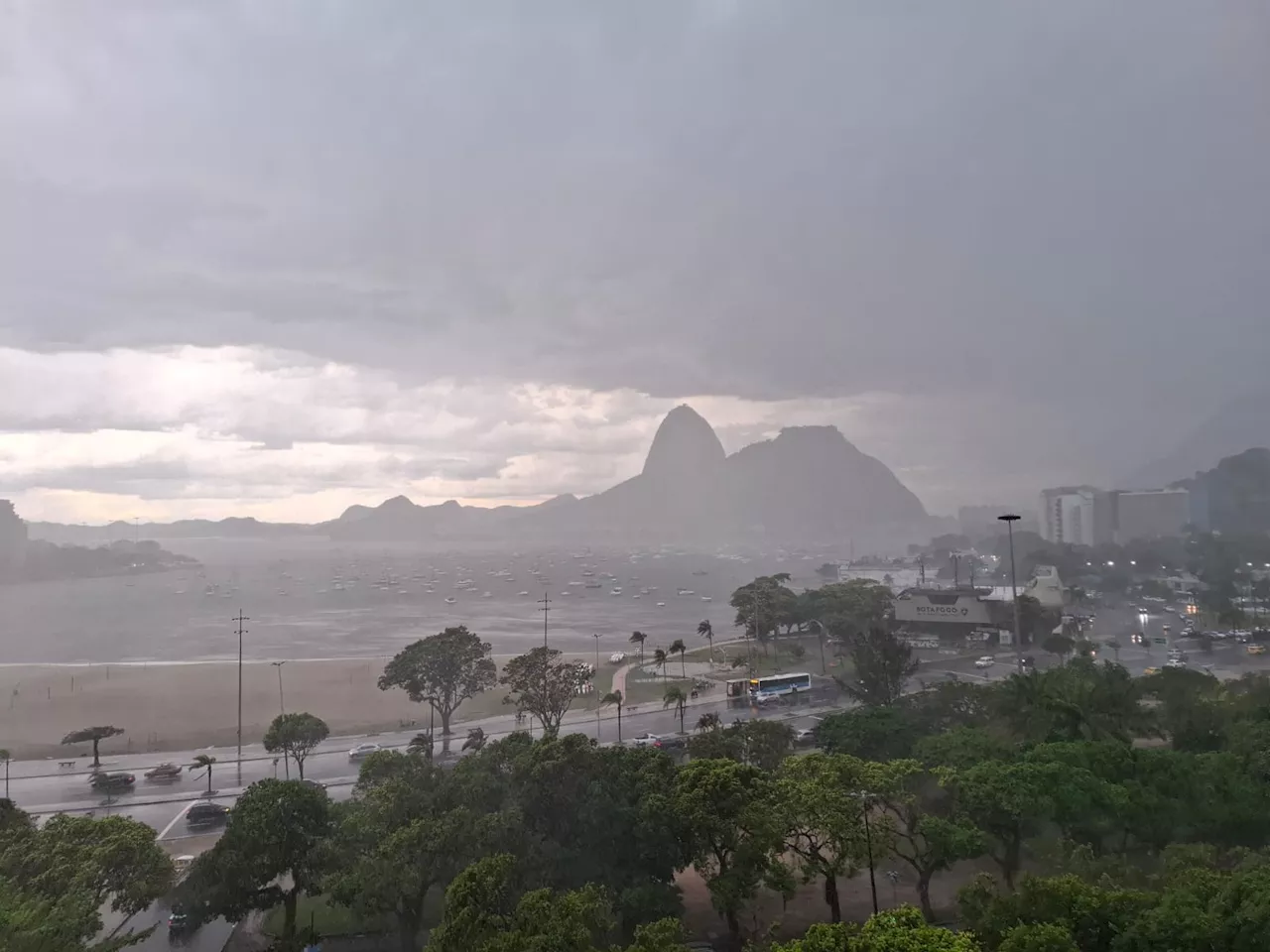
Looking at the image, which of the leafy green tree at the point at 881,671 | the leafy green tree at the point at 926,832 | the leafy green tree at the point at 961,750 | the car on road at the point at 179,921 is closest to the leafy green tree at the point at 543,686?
the leafy green tree at the point at 881,671

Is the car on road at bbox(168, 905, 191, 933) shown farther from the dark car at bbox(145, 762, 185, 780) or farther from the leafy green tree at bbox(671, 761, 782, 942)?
the dark car at bbox(145, 762, 185, 780)

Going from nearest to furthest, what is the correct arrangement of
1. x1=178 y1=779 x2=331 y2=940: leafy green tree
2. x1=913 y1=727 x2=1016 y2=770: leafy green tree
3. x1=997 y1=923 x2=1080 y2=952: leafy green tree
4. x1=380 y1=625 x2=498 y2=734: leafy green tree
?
x1=997 y1=923 x2=1080 y2=952: leafy green tree
x1=178 y1=779 x2=331 y2=940: leafy green tree
x1=913 y1=727 x2=1016 y2=770: leafy green tree
x1=380 y1=625 x2=498 y2=734: leafy green tree

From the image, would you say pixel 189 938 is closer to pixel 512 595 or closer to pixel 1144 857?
pixel 1144 857

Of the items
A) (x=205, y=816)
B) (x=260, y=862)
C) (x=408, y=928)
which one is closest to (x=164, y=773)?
(x=205, y=816)

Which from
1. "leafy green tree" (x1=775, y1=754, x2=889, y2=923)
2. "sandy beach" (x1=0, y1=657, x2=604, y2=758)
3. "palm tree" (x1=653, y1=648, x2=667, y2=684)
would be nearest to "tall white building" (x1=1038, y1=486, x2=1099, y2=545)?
"palm tree" (x1=653, y1=648, x2=667, y2=684)

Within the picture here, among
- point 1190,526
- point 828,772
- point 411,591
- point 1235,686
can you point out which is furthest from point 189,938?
point 1190,526

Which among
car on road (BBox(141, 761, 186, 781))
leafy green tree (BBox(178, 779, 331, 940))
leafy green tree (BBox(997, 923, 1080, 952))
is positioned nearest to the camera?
leafy green tree (BBox(997, 923, 1080, 952))

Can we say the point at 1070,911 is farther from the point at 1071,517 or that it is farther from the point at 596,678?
the point at 1071,517
